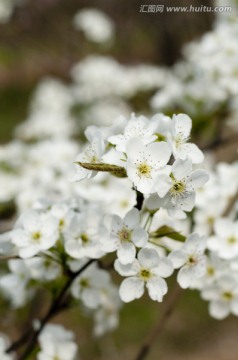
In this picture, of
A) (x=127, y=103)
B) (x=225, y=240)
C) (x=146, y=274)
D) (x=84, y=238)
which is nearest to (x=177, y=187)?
(x=146, y=274)

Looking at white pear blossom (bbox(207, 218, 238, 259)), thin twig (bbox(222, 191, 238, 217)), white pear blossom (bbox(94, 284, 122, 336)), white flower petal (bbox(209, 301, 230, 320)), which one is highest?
white pear blossom (bbox(207, 218, 238, 259))

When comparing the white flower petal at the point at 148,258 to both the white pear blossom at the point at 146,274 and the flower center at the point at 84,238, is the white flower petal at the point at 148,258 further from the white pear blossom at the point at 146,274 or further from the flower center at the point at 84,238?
the flower center at the point at 84,238

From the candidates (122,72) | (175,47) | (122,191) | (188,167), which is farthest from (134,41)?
(188,167)

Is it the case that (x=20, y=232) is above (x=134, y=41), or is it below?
above

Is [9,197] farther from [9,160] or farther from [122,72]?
[122,72]

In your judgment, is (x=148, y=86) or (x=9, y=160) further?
(x=148, y=86)

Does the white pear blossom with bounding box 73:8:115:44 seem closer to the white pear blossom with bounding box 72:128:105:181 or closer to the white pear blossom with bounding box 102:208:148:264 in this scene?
the white pear blossom with bounding box 72:128:105:181

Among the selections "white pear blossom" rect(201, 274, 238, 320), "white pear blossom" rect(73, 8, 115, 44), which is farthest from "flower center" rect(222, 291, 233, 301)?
"white pear blossom" rect(73, 8, 115, 44)

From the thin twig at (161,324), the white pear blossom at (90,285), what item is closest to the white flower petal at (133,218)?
the white pear blossom at (90,285)
